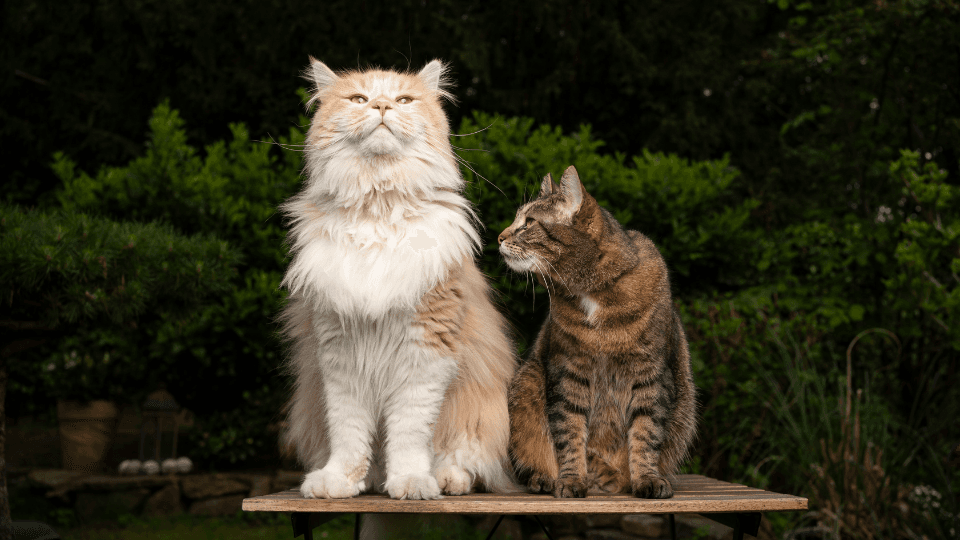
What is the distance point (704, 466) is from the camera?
12.1 feet

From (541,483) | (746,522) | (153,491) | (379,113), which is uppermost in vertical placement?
(379,113)

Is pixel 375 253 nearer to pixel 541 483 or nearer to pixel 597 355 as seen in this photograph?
pixel 597 355

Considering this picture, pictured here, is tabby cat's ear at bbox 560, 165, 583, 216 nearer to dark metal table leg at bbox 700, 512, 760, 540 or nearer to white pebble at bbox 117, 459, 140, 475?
dark metal table leg at bbox 700, 512, 760, 540

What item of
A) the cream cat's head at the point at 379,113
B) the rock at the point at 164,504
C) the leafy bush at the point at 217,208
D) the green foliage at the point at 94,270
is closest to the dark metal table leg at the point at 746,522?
the cream cat's head at the point at 379,113

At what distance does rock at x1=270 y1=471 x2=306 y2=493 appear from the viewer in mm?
4402

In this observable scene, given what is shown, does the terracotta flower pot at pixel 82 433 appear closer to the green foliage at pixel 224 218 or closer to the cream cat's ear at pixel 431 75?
the green foliage at pixel 224 218

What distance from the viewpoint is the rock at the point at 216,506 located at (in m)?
4.53

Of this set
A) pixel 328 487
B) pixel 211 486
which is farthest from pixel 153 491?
pixel 328 487

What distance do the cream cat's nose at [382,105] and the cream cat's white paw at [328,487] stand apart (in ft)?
3.50

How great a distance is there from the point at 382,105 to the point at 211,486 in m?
3.57

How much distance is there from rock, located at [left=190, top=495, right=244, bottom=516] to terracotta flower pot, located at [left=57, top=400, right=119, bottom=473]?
2.94 feet

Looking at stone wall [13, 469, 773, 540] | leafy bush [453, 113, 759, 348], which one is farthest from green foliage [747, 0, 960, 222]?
stone wall [13, 469, 773, 540]

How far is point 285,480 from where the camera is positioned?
14.6ft

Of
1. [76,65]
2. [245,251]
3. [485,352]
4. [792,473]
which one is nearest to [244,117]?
[76,65]
